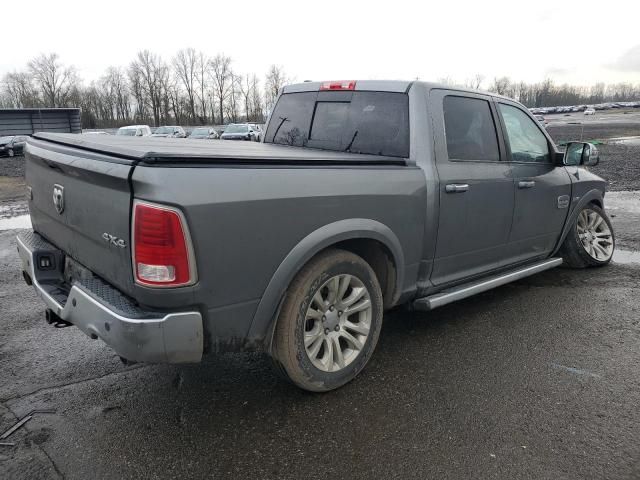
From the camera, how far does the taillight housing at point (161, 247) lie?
7.51 feet

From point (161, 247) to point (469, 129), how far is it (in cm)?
269

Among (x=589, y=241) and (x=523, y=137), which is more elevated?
(x=523, y=137)

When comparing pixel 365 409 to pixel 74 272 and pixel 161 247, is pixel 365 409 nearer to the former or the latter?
pixel 161 247

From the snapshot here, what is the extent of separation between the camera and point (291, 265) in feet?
9.01

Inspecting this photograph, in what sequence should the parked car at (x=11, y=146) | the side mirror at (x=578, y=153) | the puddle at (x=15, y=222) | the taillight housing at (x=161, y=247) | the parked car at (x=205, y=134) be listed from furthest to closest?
the parked car at (x=205, y=134) → the parked car at (x=11, y=146) → the puddle at (x=15, y=222) → the side mirror at (x=578, y=153) → the taillight housing at (x=161, y=247)

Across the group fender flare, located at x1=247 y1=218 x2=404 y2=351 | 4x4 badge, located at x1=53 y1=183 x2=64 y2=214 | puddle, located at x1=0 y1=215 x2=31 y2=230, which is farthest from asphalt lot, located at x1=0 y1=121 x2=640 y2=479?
puddle, located at x1=0 y1=215 x2=31 y2=230

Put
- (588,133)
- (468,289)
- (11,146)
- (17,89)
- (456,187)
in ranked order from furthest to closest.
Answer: (17,89)
(588,133)
(11,146)
(468,289)
(456,187)

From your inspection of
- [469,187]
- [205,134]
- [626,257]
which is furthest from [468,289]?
[205,134]

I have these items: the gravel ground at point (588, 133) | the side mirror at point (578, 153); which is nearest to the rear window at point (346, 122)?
the side mirror at point (578, 153)

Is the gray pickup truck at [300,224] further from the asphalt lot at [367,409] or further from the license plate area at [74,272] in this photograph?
the asphalt lot at [367,409]

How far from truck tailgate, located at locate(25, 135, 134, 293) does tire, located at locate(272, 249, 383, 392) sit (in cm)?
92

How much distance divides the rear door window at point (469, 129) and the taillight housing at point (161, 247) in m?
2.20

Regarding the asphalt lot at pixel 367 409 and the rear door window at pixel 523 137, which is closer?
the asphalt lot at pixel 367 409

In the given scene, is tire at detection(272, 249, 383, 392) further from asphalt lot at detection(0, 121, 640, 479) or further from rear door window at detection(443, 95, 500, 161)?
rear door window at detection(443, 95, 500, 161)
